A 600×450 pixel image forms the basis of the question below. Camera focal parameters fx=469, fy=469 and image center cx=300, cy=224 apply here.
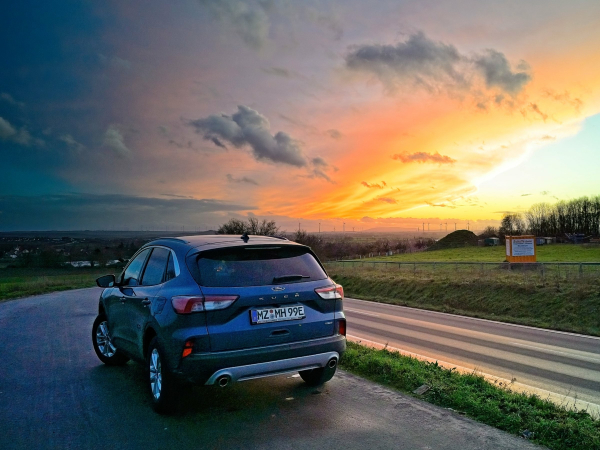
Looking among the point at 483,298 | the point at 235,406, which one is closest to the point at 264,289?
the point at 235,406

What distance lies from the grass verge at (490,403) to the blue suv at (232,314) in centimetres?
126

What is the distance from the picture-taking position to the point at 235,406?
16.3 ft

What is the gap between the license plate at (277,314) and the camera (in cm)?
461

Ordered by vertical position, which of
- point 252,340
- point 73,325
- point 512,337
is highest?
point 252,340

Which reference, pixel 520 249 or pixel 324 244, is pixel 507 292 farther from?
pixel 324 244

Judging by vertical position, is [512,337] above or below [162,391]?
below

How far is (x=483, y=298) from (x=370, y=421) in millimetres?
20405

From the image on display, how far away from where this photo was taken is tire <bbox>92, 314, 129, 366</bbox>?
6.89 m

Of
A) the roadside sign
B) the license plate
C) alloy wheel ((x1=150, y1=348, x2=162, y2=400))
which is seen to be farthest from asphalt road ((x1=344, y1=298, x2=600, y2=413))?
the roadside sign

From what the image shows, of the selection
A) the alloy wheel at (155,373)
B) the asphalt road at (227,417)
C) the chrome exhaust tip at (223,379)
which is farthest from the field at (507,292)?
the alloy wheel at (155,373)

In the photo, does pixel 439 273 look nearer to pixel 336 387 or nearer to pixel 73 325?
pixel 73 325

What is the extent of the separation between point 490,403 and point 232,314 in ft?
9.22

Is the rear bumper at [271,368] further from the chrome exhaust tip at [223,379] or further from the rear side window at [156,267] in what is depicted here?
the rear side window at [156,267]

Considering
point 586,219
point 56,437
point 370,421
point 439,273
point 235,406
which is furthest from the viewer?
point 586,219
